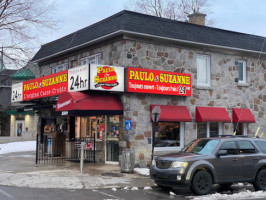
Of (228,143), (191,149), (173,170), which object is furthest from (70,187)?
(228,143)

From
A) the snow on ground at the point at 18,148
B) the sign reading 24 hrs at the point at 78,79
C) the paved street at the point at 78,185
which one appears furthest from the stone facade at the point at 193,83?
the snow on ground at the point at 18,148

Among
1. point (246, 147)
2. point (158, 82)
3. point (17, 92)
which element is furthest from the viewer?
point (17, 92)

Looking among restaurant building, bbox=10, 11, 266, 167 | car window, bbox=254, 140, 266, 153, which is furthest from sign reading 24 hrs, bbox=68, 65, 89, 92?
car window, bbox=254, 140, 266, 153

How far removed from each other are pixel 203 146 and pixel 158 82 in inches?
207

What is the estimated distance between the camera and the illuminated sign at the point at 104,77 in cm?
1464

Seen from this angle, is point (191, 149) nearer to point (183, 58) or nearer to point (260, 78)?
point (183, 58)

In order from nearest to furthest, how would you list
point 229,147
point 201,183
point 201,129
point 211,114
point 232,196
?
point 232,196
point 201,183
point 229,147
point 211,114
point 201,129

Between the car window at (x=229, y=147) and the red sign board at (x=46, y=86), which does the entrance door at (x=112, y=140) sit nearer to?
the red sign board at (x=46, y=86)

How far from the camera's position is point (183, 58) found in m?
17.5

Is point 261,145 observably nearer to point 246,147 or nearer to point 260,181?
point 246,147

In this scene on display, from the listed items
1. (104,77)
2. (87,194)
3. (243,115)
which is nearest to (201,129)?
(243,115)

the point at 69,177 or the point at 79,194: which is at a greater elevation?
the point at 69,177

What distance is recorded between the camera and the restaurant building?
15156mm

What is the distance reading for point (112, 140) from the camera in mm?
16156
